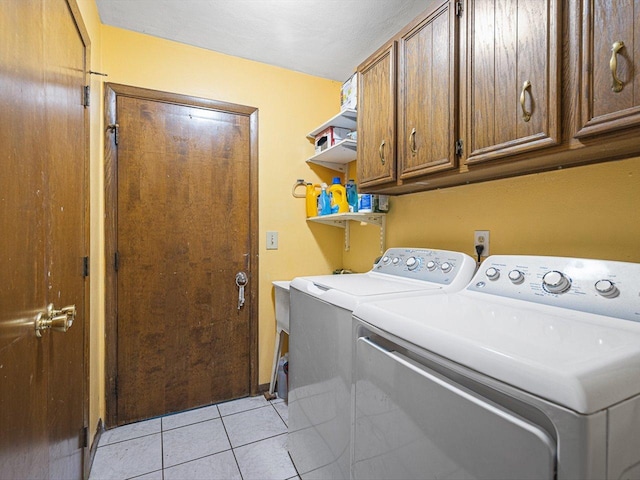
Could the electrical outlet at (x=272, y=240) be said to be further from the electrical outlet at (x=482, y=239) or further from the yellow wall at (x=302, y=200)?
the electrical outlet at (x=482, y=239)

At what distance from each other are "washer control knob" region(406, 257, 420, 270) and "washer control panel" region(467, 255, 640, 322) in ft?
1.11

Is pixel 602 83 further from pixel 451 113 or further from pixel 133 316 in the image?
pixel 133 316

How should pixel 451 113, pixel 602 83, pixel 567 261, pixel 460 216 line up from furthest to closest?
pixel 460 216, pixel 451 113, pixel 567 261, pixel 602 83

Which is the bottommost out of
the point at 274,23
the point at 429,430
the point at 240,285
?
the point at 429,430

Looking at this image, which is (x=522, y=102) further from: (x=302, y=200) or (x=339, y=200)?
(x=302, y=200)

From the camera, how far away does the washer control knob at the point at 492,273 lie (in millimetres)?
1139

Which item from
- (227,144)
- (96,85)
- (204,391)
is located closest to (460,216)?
(227,144)

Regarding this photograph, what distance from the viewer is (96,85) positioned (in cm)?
172

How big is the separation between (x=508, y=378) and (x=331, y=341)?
72 centimetres

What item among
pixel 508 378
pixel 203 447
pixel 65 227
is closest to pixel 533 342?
pixel 508 378

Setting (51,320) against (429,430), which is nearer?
(429,430)

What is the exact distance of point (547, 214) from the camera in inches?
47.8

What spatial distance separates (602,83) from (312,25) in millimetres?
1550

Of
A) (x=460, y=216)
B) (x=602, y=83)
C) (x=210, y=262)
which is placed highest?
(x=602, y=83)
